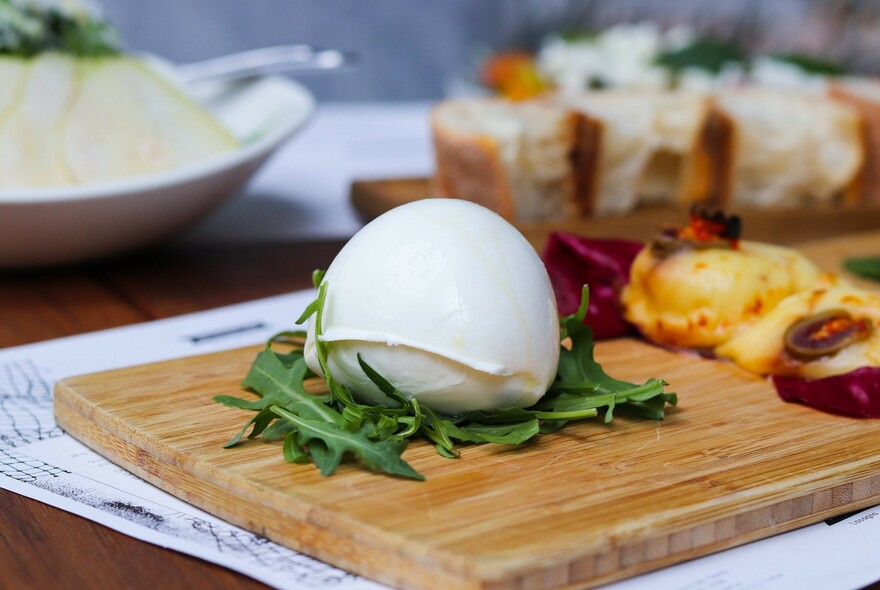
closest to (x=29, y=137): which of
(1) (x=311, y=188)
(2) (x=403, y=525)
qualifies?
(1) (x=311, y=188)

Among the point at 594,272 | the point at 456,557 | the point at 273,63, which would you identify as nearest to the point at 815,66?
the point at 273,63

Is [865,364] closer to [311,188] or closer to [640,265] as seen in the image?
[640,265]

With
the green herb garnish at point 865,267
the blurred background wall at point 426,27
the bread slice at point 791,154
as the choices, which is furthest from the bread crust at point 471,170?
the blurred background wall at point 426,27

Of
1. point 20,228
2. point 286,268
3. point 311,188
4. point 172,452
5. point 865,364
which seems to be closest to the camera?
point 172,452

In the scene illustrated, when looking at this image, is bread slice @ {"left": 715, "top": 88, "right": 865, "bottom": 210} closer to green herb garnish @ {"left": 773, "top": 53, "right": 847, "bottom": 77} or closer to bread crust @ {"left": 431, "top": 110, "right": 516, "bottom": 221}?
bread crust @ {"left": 431, "top": 110, "right": 516, "bottom": 221}

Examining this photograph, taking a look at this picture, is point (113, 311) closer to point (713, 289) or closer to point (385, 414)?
point (385, 414)

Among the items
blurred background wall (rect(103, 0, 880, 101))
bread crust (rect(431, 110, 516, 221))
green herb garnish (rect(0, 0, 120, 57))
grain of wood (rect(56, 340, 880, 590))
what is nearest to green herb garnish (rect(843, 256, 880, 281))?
grain of wood (rect(56, 340, 880, 590))
